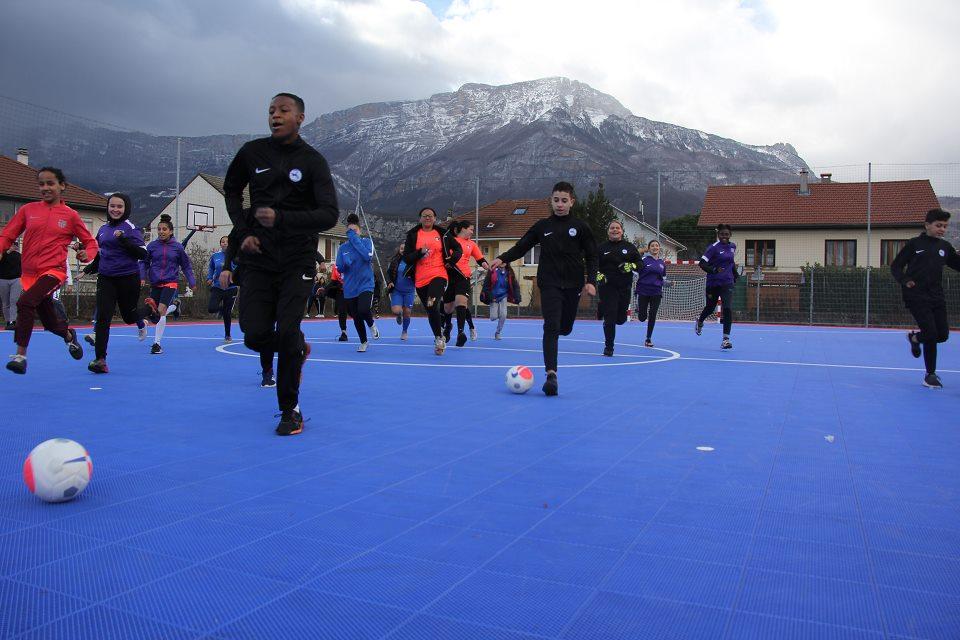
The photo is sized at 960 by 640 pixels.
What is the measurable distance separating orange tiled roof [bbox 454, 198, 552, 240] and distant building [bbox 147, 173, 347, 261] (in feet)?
31.5

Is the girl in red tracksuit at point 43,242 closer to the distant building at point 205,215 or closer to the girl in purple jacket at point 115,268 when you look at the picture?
the girl in purple jacket at point 115,268

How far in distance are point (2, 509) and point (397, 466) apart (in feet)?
5.93

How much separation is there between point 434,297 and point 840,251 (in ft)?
99.0

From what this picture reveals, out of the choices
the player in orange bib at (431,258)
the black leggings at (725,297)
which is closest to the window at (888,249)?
the black leggings at (725,297)

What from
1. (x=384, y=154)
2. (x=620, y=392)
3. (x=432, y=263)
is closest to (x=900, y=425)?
(x=620, y=392)

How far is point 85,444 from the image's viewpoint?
15.2 feet

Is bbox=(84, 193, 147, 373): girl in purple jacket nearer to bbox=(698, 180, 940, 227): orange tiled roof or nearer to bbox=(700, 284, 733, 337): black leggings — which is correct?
bbox=(700, 284, 733, 337): black leggings

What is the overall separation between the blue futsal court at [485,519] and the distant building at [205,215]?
669 inches

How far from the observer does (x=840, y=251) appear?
3588 centimetres

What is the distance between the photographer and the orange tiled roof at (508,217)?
50812 millimetres

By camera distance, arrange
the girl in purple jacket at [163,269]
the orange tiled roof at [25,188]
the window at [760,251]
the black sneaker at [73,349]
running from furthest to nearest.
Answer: the window at [760,251] → the orange tiled roof at [25,188] → the girl in purple jacket at [163,269] → the black sneaker at [73,349]

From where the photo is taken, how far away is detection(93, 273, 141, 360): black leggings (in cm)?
841

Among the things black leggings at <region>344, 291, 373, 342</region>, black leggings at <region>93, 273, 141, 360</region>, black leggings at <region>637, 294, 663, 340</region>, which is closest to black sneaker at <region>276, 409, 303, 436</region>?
black leggings at <region>93, 273, 141, 360</region>

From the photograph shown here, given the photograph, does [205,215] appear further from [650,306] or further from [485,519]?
[485,519]
